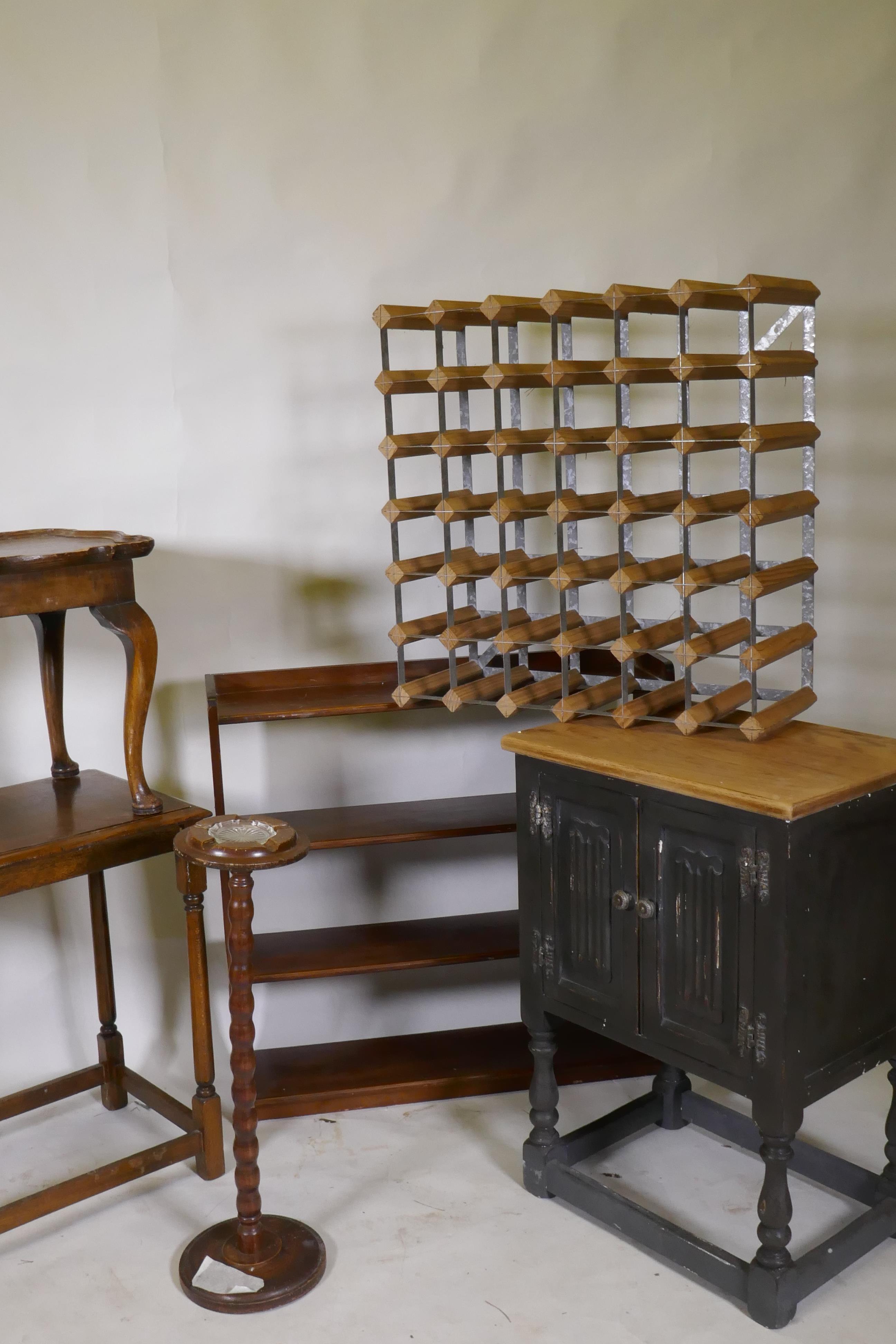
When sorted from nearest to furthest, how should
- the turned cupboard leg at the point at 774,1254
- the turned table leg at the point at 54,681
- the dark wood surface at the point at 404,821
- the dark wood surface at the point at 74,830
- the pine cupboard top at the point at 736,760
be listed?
the pine cupboard top at the point at 736,760 → the turned cupboard leg at the point at 774,1254 → the dark wood surface at the point at 74,830 → the turned table leg at the point at 54,681 → the dark wood surface at the point at 404,821

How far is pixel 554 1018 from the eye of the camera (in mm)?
3076

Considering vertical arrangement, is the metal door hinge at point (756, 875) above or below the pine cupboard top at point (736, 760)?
below

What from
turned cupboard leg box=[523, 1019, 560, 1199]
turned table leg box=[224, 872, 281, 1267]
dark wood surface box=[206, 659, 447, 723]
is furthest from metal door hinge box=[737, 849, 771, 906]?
dark wood surface box=[206, 659, 447, 723]

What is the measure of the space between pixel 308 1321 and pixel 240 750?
5.63ft

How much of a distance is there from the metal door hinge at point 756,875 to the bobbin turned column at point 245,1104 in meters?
0.92

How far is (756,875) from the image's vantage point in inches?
98.0

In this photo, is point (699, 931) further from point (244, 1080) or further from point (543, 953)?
point (244, 1080)

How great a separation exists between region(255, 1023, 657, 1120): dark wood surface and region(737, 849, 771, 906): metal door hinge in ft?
4.58

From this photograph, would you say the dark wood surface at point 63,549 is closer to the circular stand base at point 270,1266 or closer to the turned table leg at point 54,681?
the turned table leg at point 54,681

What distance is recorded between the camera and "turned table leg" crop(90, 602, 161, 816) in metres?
2.96

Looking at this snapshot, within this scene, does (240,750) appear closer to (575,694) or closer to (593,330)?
(575,694)

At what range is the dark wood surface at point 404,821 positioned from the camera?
11.4 ft

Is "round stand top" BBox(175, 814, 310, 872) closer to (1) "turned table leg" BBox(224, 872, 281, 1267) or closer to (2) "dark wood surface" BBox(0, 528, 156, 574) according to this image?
(1) "turned table leg" BBox(224, 872, 281, 1267)

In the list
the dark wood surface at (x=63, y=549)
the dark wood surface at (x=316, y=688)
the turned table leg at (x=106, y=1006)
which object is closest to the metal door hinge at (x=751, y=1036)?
the dark wood surface at (x=316, y=688)
